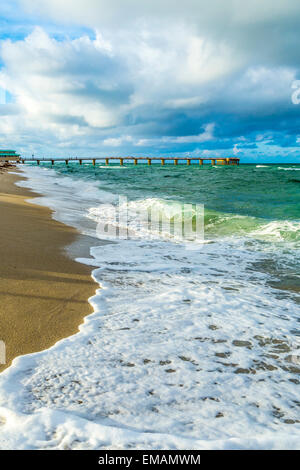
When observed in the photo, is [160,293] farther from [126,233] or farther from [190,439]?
[126,233]

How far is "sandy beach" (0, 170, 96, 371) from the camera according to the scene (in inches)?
101

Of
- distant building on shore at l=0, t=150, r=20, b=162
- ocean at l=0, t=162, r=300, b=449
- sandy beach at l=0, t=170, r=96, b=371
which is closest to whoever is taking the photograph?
ocean at l=0, t=162, r=300, b=449

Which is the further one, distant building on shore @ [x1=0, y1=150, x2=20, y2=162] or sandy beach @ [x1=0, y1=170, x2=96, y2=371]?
distant building on shore @ [x1=0, y1=150, x2=20, y2=162]

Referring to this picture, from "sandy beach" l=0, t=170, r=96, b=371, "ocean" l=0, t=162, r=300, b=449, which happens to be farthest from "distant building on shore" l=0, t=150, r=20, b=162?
"ocean" l=0, t=162, r=300, b=449

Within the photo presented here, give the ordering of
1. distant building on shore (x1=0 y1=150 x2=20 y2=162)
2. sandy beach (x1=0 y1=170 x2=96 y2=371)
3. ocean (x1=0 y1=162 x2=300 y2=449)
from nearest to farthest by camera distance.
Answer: ocean (x1=0 y1=162 x2=300 y2=449) → sandy beach (x1=0 y1=170 x2=96 y2=371) → distant building on shore (x1=0 y1=150 x2=20 y2=162)

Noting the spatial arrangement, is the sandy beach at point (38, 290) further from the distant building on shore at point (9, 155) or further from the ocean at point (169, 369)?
the distant building on shore at point (9, 155)

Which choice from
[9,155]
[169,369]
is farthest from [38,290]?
[9,155]

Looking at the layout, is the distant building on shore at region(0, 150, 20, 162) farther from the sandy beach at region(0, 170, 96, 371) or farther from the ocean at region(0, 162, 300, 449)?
the ocean at region(0, 162, 300, 449)

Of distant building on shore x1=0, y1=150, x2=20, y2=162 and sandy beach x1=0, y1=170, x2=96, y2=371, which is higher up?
distant building on shore x1=0, y1=150, x2=20, y2=162

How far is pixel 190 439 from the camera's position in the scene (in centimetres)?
Answer: 166

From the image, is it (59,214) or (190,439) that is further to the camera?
(59,214)

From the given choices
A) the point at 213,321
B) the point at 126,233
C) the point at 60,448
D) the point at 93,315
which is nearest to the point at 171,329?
the point at 213,321

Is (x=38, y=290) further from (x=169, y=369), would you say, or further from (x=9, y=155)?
(x=9, y=155)
